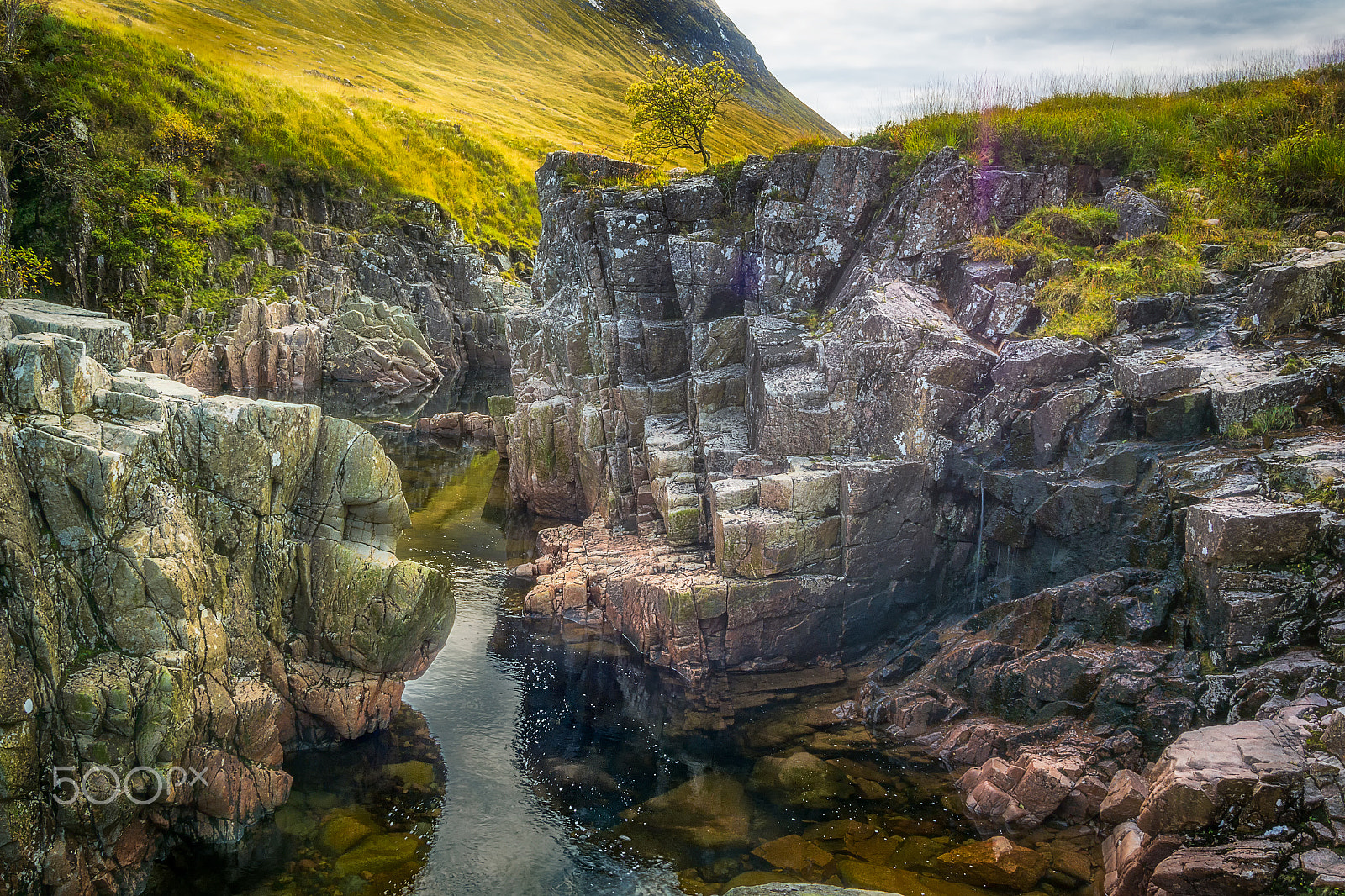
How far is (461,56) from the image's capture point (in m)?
164

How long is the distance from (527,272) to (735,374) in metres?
86.6

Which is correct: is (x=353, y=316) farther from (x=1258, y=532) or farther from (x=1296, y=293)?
(x=1258, y=532)

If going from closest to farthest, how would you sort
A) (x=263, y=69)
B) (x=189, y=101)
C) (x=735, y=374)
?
(x=735, y=374), (x=189, y=101), (x=263, y=69)

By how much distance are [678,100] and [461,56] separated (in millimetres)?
143706

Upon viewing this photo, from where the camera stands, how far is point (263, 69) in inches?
3986

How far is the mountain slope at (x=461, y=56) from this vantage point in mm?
105938

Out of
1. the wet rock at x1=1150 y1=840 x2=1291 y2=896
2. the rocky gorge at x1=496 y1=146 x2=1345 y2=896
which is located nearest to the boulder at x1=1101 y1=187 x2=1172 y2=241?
the rocky gorge at x1=496 y1=146 x2=1345 y2=896

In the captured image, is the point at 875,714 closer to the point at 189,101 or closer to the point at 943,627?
the point at 943,627

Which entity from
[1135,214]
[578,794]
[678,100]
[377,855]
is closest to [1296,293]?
[1135,214]

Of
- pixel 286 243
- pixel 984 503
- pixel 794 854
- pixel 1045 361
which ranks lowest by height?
pixel 794 854

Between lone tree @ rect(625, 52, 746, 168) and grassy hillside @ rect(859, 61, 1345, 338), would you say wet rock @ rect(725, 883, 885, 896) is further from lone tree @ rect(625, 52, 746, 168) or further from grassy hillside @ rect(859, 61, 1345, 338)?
lone tree @ rect(625, 52, 746, 168)

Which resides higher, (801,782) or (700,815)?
(801,782)

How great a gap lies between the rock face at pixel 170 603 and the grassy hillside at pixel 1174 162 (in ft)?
73.8

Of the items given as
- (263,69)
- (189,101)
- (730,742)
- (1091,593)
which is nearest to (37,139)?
(189,101)
